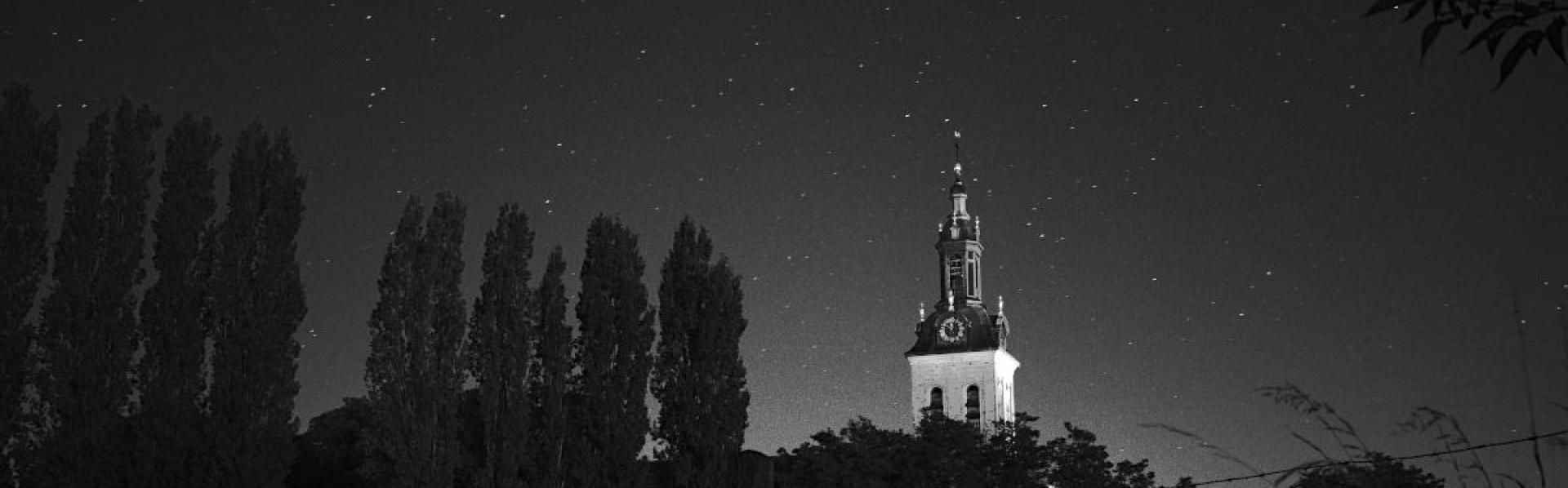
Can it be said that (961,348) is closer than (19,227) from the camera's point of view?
No

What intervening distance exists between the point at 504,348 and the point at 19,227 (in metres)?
9.60

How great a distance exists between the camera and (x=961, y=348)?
74875 millimetres

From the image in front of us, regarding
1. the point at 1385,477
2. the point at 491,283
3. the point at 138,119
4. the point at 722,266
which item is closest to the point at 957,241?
the point at 722,266

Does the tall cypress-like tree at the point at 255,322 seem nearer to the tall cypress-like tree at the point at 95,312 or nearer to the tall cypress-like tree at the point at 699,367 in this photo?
the tall cypress-like tree at the point at 95,312

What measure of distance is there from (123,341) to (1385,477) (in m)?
26.0

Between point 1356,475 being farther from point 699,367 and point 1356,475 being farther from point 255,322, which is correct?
point 699,367

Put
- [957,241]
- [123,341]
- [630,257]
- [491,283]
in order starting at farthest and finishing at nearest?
[957,241]
[630,257]
[491,283]
[123,341]

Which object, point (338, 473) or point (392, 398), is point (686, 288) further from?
point (338, 473)

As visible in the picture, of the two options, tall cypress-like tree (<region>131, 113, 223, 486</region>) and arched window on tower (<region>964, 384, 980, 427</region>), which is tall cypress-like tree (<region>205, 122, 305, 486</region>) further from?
arched window on tower (<region>964, 384, 980, 427</region>)

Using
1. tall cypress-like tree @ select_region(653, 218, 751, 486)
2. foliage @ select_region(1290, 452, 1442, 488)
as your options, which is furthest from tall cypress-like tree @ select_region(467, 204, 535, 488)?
foliage @ select_region(1290, 452, 1442, 488)

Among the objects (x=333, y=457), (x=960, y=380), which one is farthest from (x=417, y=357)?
(x=960, y=380)

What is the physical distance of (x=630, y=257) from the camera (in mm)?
36781

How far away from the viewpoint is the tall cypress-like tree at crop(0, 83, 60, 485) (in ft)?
86.2

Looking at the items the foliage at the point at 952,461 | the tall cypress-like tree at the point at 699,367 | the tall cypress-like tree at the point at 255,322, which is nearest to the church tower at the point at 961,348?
the foliage at the point at 952,461
